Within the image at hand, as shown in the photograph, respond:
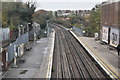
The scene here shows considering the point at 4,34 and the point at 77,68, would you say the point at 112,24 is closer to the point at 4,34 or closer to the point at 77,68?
the point at 77,68

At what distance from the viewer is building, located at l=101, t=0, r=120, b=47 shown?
2366cm

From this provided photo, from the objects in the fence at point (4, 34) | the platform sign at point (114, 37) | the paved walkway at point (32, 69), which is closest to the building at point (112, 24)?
the platform sign at point (114, 37)

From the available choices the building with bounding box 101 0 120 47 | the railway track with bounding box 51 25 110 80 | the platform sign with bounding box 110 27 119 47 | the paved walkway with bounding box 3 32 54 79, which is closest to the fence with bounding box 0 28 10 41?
the railway track with bounding box 51 25 110 80

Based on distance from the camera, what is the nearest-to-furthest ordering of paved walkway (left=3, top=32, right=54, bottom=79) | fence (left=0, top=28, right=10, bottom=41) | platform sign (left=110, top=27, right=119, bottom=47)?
paved walkway (left=3, top=32, right=54, bottom=79)
platform sign (left=110, top=27, right=119, bottom=47)
fence (left=0, top=28, right=10, bottom=41)

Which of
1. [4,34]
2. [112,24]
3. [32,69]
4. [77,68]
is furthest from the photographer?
[4,34]

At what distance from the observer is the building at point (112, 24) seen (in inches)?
932

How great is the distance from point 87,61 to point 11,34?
1767cm

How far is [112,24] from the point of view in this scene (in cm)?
2567

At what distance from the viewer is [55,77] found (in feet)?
47.5

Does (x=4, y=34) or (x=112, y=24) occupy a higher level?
(x=112, y=24)

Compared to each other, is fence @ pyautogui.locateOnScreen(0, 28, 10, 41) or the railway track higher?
fence @ pyautogui.locateOnScreen(0, 28, 10, 41)

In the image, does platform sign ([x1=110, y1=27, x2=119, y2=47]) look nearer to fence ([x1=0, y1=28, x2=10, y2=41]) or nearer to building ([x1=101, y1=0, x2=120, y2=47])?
building ([x1=101, y1=0, x2=120, y2=47])

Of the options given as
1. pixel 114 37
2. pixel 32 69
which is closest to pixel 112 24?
pixel 114 37

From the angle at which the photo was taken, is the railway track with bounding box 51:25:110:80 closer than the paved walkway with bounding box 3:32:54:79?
No
